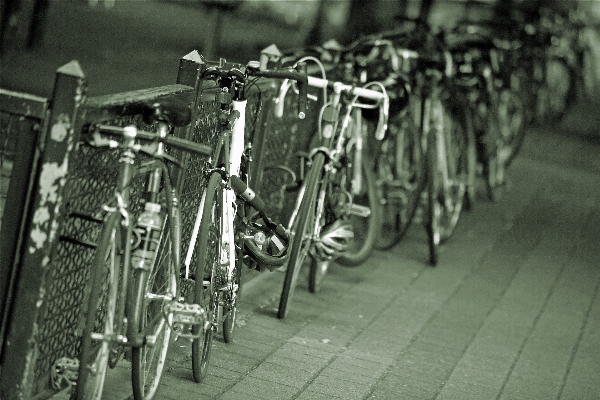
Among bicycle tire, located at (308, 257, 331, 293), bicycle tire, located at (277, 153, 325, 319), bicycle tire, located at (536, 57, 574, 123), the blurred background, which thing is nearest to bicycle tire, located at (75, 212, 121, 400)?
bicycle tire, located at (277, 153, 325, 319)

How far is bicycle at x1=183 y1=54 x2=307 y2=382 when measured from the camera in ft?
14.5

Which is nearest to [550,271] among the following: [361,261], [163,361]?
[361,261]

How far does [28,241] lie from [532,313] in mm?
3830

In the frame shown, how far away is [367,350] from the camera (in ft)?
18.0

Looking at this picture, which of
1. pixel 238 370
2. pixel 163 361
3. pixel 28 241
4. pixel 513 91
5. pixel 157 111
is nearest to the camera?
pixel 28 241

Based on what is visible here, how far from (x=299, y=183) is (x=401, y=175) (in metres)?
1.74

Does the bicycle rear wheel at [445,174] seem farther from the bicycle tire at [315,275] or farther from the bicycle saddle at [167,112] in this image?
the bicycle saddle at [167,112]

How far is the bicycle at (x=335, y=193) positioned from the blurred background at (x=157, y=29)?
13.9 feet

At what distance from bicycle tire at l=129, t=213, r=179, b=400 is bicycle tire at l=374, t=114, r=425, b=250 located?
3.12 meters

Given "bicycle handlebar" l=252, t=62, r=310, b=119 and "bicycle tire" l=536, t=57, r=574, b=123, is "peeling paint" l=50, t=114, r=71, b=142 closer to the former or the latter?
"bicycle handlebar" l=252, t=62, r=310, b=119

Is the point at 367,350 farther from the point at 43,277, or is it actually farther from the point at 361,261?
the point at 43,277

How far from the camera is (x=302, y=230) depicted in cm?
559

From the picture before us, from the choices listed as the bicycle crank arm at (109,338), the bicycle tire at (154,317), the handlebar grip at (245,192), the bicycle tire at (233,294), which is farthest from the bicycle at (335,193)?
the bicycle crank arm at (109,338)

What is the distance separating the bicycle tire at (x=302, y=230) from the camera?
5594mm
